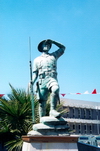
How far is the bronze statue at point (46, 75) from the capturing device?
507 cm

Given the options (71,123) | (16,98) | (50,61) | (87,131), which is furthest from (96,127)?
(50,61)

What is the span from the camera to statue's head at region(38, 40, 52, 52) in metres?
5.69

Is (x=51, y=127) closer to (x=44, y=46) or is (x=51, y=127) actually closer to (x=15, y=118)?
(x=44, y=46)

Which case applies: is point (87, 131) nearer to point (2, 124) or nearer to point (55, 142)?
point (2, 124)

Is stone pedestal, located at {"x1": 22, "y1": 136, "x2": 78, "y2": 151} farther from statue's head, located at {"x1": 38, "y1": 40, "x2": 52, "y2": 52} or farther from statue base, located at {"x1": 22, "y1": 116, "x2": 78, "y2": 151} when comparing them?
statue's head, located at {"x1": 38, "y1": 40, "x2": 52, "y2": 52}

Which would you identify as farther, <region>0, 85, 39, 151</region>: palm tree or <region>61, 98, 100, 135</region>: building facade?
<region>61, 98, 100, 135</region>: building facade

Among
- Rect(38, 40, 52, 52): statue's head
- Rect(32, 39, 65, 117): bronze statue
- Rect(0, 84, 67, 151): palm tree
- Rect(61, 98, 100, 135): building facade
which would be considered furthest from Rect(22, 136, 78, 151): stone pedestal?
Rect(61, 98, 100, 135): building facade

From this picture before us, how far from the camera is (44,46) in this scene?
5.71m

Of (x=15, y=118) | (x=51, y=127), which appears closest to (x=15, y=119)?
(x=15, y=118)

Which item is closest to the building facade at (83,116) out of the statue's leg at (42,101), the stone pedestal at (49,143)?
the statue's leg at (42,101)

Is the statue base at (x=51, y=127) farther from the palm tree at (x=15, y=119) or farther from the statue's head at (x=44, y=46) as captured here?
Answer: the palm tree at (x=15, y=119)

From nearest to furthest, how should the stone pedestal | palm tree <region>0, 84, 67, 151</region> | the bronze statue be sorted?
the stone pedestal → the bronze statue → palm tree <region>0, 84, 67, 151</region>

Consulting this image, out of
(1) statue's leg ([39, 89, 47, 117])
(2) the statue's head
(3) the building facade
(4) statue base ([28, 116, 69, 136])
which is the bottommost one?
(3) the building facade

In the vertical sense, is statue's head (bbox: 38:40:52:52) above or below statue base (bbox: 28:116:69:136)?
above
